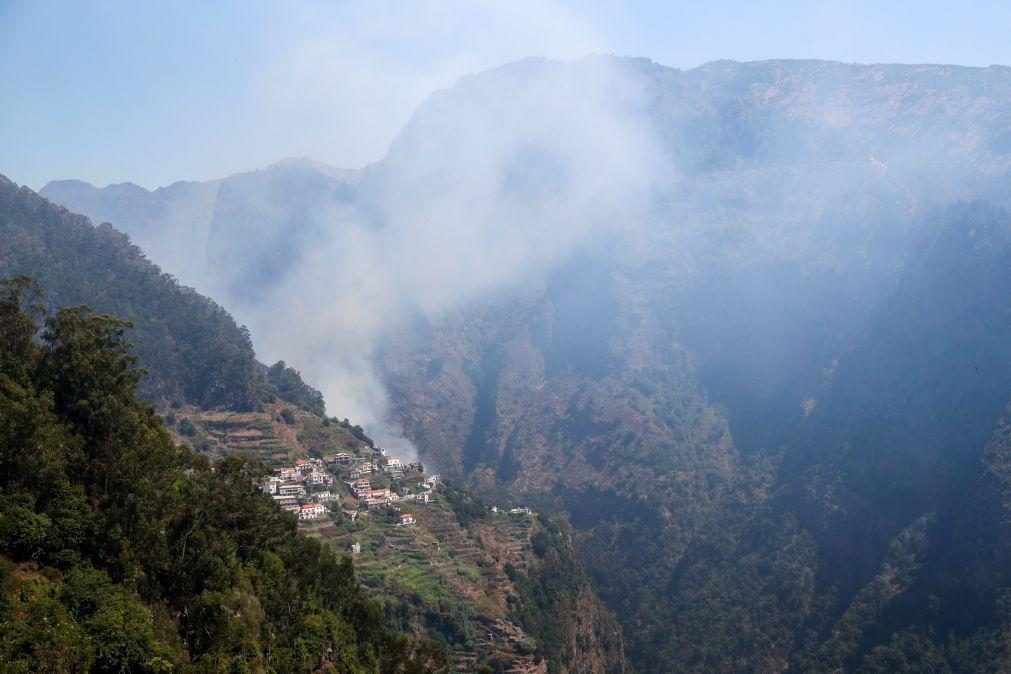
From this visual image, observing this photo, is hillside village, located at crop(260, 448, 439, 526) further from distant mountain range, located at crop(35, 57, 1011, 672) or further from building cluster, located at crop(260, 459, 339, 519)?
distant mountain range, located at crop(35, 57, 1011, 672)

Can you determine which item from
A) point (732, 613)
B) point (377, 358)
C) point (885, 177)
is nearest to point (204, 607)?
point (732, 613)

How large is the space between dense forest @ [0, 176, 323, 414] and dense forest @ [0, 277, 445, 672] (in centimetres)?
5116

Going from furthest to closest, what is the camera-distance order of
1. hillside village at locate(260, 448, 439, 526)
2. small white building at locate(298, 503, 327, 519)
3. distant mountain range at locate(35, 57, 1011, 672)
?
distant mountain range at locate(35, 57, 1011, 672), hillside village at locate(260, 448, 439, 526), small white building at locate(298, 503, 327, 519)

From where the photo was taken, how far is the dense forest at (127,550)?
93.9 ft

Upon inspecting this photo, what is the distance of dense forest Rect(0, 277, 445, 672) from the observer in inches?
1127

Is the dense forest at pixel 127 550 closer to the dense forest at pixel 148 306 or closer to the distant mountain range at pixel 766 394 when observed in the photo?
the dense forest at pixel 148 306

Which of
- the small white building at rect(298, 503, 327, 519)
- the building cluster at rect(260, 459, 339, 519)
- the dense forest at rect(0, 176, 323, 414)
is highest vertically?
the dense forest at rect(0, 176, 323, 414)

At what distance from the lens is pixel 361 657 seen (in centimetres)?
4662

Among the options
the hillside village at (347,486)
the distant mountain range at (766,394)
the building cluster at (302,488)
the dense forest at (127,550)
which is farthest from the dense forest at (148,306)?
the dense forest at (127,550)

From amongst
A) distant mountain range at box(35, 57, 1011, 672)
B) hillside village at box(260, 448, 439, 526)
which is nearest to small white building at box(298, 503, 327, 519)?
hillside village at box(260, 448, 439, 526)

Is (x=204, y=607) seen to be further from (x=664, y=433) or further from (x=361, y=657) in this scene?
(x=664, y=433)

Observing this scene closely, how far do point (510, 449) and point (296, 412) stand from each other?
58.6m

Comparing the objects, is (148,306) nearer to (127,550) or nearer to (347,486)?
(347,486)

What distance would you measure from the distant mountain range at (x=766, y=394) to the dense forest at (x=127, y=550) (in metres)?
64.8
